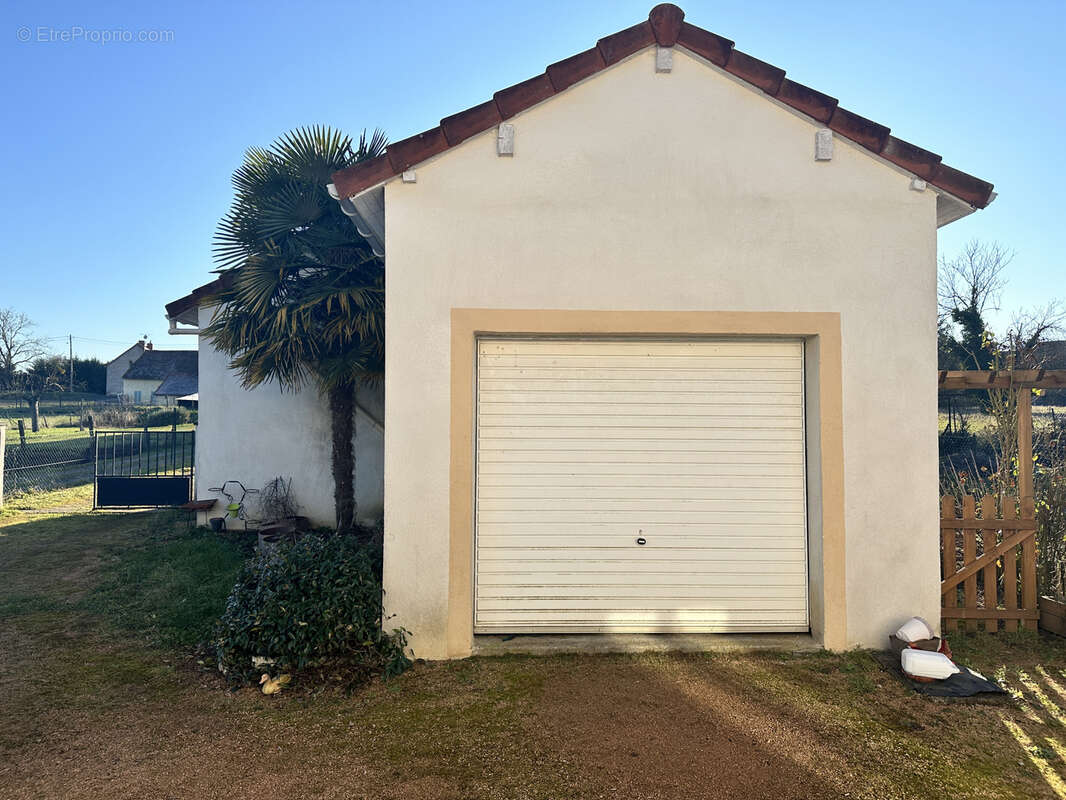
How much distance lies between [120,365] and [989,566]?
215 feet

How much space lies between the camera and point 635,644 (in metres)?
4.97

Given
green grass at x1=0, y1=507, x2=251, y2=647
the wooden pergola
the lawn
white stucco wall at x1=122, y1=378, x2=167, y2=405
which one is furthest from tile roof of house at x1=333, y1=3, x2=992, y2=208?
white stucco wall at x1=122, y1=378, x2=167, y2=405

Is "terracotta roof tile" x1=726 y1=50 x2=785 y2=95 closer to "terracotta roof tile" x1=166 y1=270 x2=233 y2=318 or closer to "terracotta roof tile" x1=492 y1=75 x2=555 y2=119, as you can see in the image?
"terracotta roof tile" x1=492 y1=75 x2=555 y2=119

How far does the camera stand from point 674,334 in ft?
16.8

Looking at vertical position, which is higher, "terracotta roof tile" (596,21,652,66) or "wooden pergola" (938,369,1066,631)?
"terracotta roof tile" (596,21,652,66)

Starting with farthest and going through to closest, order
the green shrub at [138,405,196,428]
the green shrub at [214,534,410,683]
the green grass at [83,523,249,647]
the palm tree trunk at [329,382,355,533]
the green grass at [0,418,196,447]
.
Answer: the green shrub at [138,405,196,428]
the green grass at [0,418,196,447]
the palm tree trunk at [329,382,355,533]
the green grass at [83,523,249,647]
the green shrub at [214,534,410,683]

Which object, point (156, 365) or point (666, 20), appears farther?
point (156, 365)

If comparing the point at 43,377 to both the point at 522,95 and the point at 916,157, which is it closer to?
the point at 522,95

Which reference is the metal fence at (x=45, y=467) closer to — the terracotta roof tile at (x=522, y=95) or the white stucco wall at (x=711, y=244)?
the white stucco wall at (x=711, y=244)

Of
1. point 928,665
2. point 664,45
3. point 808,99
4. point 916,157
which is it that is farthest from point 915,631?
point 664,45

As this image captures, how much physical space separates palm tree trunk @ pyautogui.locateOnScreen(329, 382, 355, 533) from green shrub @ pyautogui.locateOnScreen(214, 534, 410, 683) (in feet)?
12.1

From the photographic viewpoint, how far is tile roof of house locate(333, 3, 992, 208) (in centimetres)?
485

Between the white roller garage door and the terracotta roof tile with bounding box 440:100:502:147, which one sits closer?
the terracotta roof tile with bounding box 440:100:502:147

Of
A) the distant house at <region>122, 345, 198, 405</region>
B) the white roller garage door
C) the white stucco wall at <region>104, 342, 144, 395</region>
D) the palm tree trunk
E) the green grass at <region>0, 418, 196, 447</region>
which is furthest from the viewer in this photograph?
the white stucco wall at <region>104, 342, 144, 395</region>
